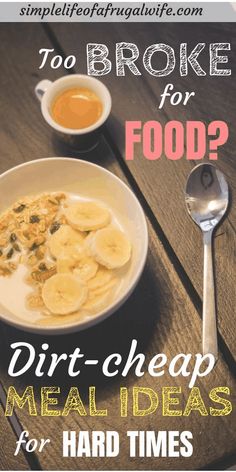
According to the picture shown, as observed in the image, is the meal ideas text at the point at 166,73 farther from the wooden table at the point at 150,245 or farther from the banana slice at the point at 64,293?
the banana slice at the point at 64,293

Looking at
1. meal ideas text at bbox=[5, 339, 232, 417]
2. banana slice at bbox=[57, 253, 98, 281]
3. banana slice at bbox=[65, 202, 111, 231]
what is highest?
banana slice at bbox=[65, 202, 111, 231]

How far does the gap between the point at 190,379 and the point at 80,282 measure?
24 cm

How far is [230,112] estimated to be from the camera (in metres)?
1.14

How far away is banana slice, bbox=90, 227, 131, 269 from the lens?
907 millimetres

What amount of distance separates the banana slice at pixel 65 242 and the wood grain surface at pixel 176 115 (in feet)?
0.55

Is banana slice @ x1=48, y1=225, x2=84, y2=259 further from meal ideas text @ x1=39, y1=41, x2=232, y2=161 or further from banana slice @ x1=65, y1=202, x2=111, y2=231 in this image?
meal ideas text @ x1=39, y1=41, x2=232, y2=161

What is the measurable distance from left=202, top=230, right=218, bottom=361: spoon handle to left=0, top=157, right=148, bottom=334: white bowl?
0.14 metres

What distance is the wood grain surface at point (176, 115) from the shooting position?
99cm

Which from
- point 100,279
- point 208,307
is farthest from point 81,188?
point 208,307

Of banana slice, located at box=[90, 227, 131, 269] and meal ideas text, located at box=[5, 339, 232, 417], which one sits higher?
banana slice, located at box=[90, 227, 131, 269]

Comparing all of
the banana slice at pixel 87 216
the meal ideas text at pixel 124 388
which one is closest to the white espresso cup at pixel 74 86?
the banana slice at pixel 87 216

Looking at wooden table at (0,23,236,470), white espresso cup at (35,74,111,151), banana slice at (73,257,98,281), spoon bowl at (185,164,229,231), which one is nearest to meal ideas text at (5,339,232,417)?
wooden table at (0,23,236,470)

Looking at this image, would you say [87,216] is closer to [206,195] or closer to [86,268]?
[86,268]

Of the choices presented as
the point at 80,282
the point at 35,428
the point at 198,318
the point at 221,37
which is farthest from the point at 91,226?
the point at 221,37
